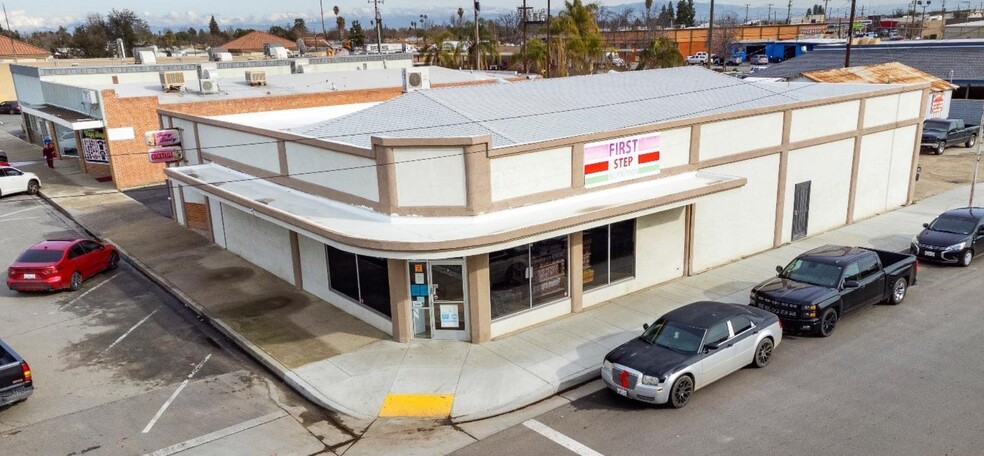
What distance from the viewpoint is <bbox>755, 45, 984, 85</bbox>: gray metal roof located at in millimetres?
48684

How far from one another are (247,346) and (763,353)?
1202cm

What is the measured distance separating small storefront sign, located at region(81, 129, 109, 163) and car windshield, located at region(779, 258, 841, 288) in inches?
1385

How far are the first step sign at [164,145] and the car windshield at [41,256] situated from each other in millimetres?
6227

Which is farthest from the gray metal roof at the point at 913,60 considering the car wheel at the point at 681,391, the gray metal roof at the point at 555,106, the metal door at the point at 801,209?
the car wheel at the point at 681,391

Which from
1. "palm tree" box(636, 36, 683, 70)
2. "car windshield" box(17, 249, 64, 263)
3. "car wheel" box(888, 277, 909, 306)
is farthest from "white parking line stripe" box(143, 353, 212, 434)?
"palm tree" box(636, 36, 683, 70)

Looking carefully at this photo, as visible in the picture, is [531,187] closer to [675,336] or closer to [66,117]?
[675,336]

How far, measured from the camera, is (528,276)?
693 inches

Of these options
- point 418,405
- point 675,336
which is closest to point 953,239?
point 675,336

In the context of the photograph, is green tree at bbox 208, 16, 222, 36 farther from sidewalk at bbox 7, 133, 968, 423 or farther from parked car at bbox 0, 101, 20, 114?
sidewalk at bbox 7, 133, 968, 423

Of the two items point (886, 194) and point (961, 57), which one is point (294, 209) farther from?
point (961, 57)

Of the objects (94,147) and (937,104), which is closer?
(94,147)

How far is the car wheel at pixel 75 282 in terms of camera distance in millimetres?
21609

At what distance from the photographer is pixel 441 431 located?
43.5ft

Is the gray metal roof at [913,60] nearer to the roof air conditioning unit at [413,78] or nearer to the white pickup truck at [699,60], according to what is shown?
the roof air conditioning unit at [413,78]
